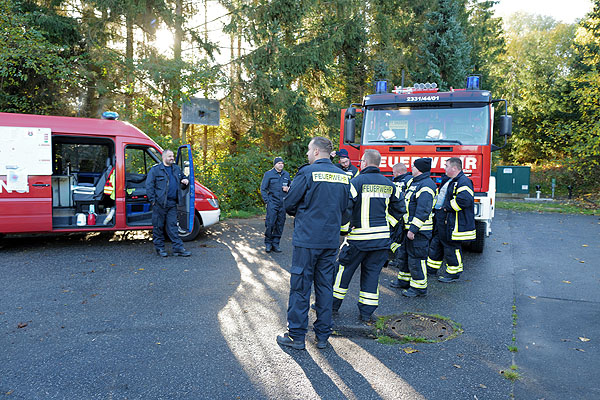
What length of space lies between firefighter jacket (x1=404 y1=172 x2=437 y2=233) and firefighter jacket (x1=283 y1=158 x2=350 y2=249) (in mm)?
1914

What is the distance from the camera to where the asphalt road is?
3355mm

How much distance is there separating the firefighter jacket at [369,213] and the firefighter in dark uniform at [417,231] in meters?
1.17

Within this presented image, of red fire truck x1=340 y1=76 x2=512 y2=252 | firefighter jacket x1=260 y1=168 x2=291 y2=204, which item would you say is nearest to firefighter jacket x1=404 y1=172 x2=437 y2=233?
red fire truck x1=340 y1=76 x2=512 y2=252

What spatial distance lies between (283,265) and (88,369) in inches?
154

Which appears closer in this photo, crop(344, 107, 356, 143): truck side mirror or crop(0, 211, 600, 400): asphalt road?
crop(0, 211, 600, 400): asphalt road

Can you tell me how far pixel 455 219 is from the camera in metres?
6.41

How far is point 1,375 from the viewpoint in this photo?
344 centimetres

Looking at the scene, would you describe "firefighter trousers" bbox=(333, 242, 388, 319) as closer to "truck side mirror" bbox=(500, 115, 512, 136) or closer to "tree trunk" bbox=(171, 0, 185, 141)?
"truck side mirror" bbox=(500, 115, 512, 136)

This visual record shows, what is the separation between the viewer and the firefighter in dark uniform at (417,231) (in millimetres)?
5598

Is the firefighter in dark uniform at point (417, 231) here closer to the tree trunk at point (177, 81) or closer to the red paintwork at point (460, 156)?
the red paintwork at point (460, 156)

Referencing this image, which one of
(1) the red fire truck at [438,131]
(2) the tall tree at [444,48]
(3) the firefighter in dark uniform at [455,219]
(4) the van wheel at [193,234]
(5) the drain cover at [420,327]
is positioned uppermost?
(2) the tall tree at [444,48]

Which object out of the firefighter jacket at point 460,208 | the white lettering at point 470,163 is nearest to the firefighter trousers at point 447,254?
the firefighter jacket at point 460,208

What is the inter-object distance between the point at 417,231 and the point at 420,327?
1.42 metres

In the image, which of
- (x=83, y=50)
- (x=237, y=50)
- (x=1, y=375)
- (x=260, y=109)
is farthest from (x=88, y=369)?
(x=237, y=50)
